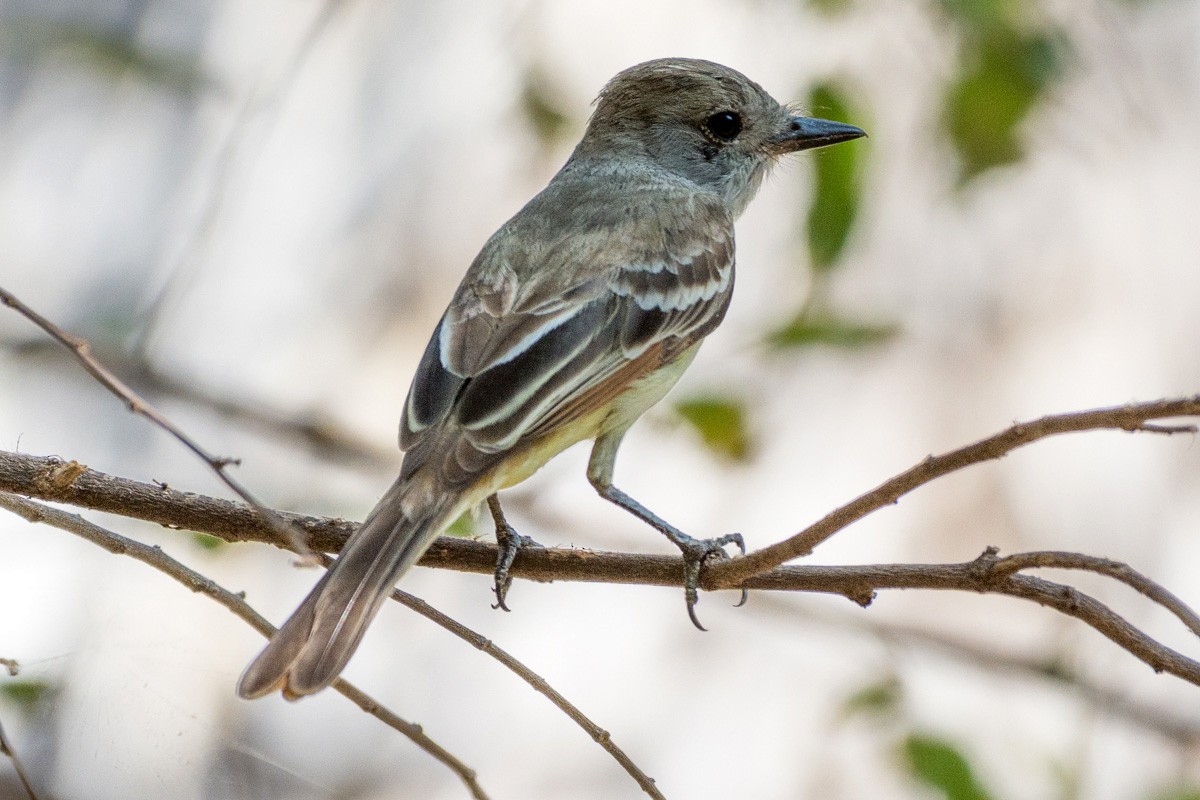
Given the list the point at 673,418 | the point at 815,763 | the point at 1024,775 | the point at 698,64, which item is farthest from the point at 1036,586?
the point at 815,763

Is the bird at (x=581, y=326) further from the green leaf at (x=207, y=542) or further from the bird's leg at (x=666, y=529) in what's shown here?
the green leaf at (x=207, y=542)

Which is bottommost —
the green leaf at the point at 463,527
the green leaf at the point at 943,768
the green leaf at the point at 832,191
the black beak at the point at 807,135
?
the green leaf at the point at 943,768

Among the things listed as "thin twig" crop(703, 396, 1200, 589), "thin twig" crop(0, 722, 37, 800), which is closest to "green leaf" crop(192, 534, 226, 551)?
"thin twig" crop(0, 722, 37, 800)

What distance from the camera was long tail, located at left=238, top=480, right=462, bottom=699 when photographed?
2781 millimetres

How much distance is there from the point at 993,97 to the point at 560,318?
6.15 feet

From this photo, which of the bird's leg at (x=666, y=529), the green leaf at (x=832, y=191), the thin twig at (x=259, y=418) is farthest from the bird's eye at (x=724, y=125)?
the thin twig at (x=259, y=418)

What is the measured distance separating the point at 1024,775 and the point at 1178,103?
12.7 ft

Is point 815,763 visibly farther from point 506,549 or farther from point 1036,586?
point 1036,586

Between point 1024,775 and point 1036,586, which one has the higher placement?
point 1036,586

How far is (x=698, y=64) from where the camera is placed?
550 cm

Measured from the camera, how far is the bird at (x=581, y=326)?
10.4 ft

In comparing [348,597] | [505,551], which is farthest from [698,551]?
[348,597]

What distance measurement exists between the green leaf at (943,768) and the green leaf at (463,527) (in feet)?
4.70

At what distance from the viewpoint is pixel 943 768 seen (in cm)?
385
